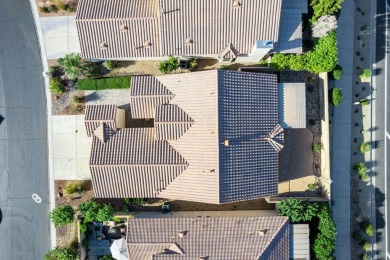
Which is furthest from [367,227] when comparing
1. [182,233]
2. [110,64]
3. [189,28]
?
[110,64]

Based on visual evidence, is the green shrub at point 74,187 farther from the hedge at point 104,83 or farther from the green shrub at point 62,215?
the hedge at point 104,83

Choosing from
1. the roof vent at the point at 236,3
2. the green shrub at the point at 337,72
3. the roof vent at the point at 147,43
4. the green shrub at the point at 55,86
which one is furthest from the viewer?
the green shrub at the point at 55,86

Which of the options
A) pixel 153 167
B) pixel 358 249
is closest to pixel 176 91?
pixel 153 167

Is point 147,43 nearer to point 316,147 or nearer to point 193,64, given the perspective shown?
point 193,64

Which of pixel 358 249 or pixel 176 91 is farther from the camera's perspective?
pixel 358 249

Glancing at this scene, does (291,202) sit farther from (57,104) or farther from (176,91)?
(57,104)

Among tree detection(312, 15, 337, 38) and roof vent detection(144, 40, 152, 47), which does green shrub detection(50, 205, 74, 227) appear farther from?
tree detection(312, 15, 337, 38)

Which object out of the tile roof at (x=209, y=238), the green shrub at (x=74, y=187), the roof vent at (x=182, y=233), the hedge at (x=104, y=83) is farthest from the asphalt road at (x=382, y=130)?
the green shrub at (x=74, y=187)
